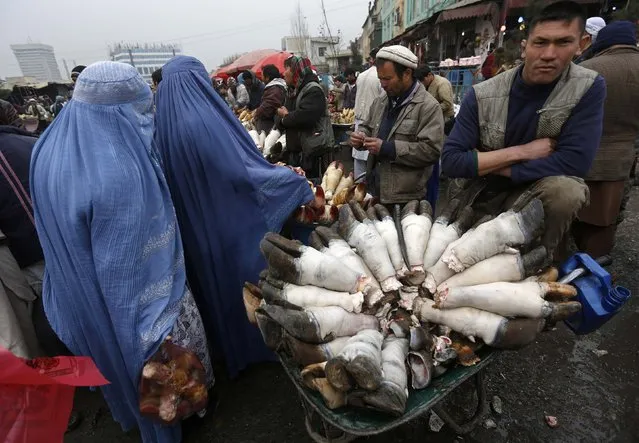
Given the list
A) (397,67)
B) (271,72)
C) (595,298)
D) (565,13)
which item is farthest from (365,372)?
(271,72)

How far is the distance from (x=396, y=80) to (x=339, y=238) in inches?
62.1

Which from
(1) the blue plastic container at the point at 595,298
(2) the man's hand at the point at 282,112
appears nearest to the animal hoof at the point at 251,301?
(1) the blue plastic container at the point at 595,298

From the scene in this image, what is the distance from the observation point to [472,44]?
13.5 m

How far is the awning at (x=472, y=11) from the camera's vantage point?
1169 cm

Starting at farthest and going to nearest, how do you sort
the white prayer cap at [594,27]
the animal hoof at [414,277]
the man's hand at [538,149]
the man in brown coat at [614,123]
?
the white prayer cap at [594,27]
the man in brown coat at [614,123]
the man's hand at [538,149]
the animal hoof at [414,277]

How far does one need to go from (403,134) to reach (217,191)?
152cm

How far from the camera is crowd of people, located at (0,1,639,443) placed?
1.57 meters

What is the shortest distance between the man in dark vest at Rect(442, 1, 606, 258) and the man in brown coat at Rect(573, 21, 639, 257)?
5.53 feet

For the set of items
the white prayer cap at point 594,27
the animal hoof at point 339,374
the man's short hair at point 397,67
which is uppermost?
the white prayer cap at point 594,27

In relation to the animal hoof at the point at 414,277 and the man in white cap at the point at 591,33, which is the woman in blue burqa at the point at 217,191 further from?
the man in white cap at the point at 591,33

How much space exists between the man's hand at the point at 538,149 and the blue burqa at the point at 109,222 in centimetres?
189

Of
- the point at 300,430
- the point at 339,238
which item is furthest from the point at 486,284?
the point at 300,430

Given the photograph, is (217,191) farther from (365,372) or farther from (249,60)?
(249,60)

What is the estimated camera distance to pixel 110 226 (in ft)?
5.03
